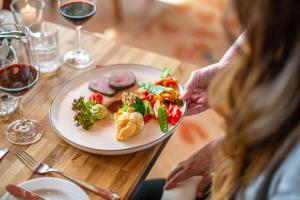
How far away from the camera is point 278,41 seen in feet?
2.02

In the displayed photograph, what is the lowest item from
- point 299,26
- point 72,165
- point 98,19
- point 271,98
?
Result: point 98,19

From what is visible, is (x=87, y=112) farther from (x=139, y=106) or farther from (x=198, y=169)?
(x=198, y=169)

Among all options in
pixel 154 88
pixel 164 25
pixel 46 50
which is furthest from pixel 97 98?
pixel 164 25

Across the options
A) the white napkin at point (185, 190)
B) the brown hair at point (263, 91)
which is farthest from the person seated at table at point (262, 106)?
the white napkin at point (185, 190)

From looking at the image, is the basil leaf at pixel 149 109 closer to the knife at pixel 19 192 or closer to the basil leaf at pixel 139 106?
the basil leaf at pixel 139 106

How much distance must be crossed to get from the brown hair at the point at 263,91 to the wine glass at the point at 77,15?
0.61m

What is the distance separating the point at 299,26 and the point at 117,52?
787 millimetres

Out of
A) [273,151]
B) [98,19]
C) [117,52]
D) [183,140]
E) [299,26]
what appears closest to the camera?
[299,26]

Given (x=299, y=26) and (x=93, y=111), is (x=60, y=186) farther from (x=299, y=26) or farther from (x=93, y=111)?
(x=299, y=26)

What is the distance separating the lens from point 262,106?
65cm

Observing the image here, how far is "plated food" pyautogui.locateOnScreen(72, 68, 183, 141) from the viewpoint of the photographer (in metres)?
1.02

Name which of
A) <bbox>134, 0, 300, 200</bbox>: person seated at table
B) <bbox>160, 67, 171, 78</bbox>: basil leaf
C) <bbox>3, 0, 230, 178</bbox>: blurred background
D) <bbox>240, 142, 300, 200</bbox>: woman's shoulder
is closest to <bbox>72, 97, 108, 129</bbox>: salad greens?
<bbox>160, 67, 171, 78</bbox>: basil leaf

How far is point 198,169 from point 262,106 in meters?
0.44

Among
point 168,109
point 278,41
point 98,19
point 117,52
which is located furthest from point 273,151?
point 98,19
